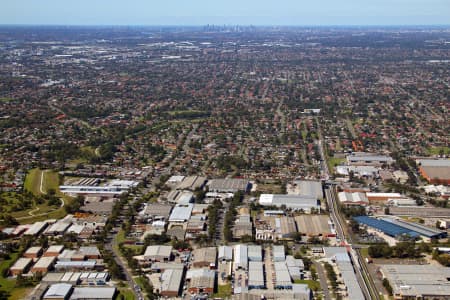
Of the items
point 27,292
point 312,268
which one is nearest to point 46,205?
point 27,292

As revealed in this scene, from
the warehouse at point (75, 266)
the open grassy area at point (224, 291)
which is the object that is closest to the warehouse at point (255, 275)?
the open grassy area at point (224, 291)

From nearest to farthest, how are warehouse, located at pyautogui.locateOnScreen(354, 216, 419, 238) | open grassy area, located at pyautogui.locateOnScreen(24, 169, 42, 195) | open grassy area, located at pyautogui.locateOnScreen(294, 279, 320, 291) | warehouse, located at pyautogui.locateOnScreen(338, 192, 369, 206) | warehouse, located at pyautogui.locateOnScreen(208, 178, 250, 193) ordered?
open grassy area, located at pyautogui.locateOnScreen(294, 279, 320, 291) < warehouse, located at pyautogui.locateOnScreen(354, 216, 419, 238) < warehouse, located at pyautogui.locateOnScreen(338, 192, 369, 206) < warehouse, located at pyautogui.locateOnScreen(208, 178, 250, 193) < open grassy area, located at pyautogui.locateOnScreen(24, 169, 42, 195)

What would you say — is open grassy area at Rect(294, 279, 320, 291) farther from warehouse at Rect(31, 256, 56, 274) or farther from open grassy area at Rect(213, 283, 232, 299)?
warehouse at Rect(31, 256, 56, 274)

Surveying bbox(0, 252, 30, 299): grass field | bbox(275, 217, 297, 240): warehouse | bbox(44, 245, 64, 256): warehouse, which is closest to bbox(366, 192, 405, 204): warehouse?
bbox(275, 217, 297, 240): warehouse

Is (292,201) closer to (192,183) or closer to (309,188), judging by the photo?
(309,188)

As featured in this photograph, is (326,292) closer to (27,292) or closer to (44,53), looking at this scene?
(27,292)

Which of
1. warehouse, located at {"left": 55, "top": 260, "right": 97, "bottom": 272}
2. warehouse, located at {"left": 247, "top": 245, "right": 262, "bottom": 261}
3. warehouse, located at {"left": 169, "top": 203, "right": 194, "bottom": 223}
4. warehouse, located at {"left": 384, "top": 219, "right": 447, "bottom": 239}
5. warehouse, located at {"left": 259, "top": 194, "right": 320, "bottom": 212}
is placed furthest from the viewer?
warehouse, located at {"left": 259, "top": 194, "right": 320, "bottom": 212}
